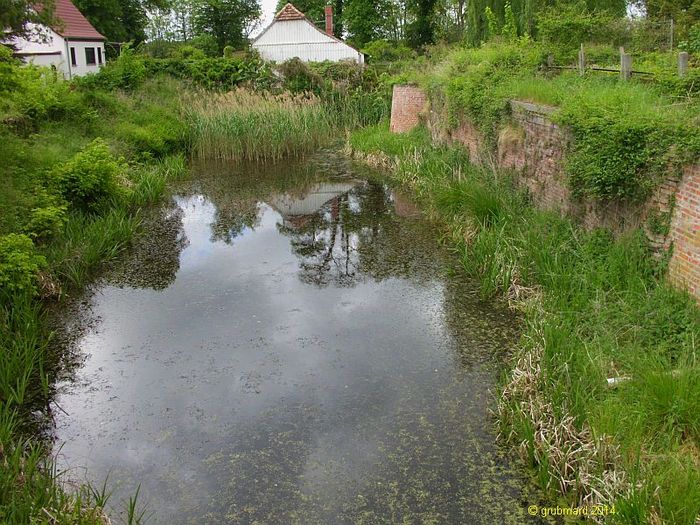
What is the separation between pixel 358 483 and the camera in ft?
15.3

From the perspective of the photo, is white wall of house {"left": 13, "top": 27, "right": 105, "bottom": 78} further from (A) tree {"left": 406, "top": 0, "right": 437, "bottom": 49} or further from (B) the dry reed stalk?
(B) the dry reed stalk

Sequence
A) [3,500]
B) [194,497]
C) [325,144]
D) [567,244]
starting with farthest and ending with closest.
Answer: [325,144]
[567,244]
[194,497]
[3,500]

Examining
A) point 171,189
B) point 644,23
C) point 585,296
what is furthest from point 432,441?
point 644,23

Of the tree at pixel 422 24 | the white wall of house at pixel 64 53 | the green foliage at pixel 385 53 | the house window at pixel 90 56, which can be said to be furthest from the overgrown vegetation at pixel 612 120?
the house window at pixel 90 56

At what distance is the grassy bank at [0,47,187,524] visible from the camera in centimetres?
434

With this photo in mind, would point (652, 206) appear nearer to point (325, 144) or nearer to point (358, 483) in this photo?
point (358, 483)

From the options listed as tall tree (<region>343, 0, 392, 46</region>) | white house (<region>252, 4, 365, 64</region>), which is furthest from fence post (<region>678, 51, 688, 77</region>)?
tall tree (<region>343, 0, 392, 46</region>)

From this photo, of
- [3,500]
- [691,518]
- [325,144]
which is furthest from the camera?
[325,144]

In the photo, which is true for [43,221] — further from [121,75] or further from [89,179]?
[121,75]

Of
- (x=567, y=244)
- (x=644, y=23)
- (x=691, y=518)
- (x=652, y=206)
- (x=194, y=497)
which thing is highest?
(x=644, y=23)

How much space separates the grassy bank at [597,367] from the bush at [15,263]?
4771mm

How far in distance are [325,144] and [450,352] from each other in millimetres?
12530

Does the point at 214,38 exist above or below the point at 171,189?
above

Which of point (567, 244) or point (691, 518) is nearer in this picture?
point (691, 518)
